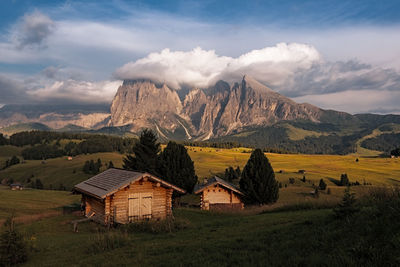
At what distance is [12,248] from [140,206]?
1368cm

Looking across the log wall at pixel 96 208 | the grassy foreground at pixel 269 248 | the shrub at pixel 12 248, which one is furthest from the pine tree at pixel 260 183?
the shrub at pixel 12 248

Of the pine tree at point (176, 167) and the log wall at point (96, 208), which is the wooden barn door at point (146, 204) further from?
the pine tree at point (176, 167)

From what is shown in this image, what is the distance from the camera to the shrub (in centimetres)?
1151

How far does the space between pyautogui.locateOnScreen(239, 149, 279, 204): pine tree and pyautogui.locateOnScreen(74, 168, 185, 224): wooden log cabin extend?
15176mm

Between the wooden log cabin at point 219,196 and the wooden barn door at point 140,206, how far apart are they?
10749 mm

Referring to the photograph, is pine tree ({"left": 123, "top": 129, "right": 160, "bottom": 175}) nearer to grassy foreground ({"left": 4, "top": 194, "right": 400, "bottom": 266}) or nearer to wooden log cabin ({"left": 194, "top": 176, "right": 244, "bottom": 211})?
wooden log cabin ({"left": 194, "top": 176, "right": 244, "bottom": 211})

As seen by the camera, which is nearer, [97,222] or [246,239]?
[246,239]

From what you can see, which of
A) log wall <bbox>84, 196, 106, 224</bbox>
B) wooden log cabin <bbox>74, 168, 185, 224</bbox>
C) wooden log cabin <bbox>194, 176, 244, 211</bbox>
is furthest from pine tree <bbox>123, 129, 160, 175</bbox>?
wooden log cabin <bbox>74, 168, 185, 224</bbox>

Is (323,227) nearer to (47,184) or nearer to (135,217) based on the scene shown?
(135,217)

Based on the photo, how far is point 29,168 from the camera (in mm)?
129875

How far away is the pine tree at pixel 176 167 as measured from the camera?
1722 inches

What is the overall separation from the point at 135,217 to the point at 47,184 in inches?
3784

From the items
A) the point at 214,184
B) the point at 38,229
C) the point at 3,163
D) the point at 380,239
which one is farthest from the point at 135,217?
the point at 3,163

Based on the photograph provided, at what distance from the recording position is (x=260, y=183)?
123 ft
